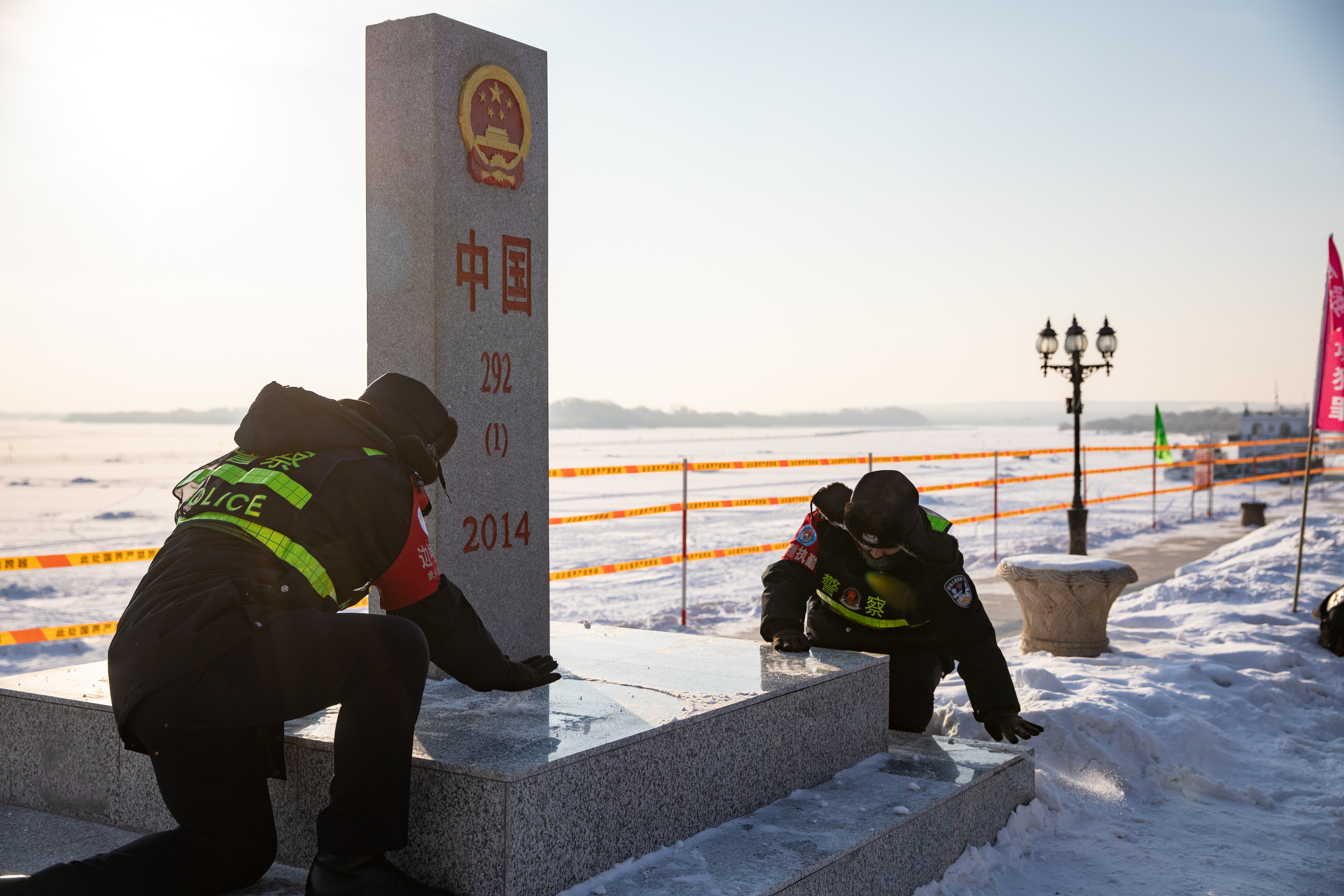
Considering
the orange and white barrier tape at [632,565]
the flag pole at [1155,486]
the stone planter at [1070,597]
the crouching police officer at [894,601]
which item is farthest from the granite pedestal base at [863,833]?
the flag pole at [1155,486]

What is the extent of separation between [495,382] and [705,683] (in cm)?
167

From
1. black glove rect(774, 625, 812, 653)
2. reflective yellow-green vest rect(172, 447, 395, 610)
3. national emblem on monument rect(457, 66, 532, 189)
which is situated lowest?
black glove rect(774, 625, 812, 653)

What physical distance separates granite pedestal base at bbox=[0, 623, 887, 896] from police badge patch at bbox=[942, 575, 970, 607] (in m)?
0.46

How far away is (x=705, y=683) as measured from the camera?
3.89 m

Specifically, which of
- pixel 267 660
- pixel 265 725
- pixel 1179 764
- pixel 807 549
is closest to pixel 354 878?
pixel 265 725

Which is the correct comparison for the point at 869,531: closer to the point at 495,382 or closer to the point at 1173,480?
the point at 495,382

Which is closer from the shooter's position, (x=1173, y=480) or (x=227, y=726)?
(x=227, y=726)

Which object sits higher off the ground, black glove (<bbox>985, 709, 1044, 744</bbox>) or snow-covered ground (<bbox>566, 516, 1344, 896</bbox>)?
black glove (<bbox>985, 709, 1044, 744</bbox>)

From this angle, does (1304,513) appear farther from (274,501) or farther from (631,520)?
(631,520)

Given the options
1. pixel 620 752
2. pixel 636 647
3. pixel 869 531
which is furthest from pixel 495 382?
pixel 620 752

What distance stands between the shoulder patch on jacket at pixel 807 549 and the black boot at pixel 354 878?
8.44 feet

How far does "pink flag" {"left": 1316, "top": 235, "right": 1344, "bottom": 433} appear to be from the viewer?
Answer: 27.6ft

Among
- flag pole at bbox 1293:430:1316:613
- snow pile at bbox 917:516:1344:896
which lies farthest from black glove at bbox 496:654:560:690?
flag pole at bbox 1293:430:1316:613

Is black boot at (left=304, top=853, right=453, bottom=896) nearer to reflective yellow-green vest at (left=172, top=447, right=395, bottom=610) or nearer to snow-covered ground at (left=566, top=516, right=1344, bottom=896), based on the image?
snow-covered ground at (left=566, top=516, right=1344, bottom=896)
